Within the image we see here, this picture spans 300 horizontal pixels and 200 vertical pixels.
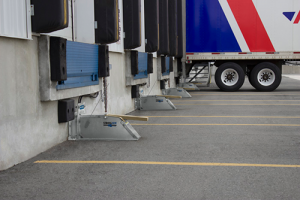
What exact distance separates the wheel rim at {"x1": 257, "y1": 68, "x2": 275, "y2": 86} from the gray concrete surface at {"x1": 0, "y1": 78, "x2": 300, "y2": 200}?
9.21 metres

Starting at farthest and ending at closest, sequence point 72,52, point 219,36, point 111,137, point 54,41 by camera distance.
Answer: point 219,36 < point 111,137 < point 72,52 < point 54,41

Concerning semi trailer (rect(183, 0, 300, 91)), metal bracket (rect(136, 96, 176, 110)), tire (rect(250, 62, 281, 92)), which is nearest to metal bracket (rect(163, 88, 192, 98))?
semi trailer (rect(183, 0, 300, 91))

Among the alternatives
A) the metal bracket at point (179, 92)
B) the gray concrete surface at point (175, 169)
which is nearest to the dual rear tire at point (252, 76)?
the metal bracket at point (179, 92)

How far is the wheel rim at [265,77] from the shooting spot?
1747cm

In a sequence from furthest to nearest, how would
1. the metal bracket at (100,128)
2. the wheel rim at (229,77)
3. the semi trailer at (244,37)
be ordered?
the wheel rim at (229,77) < the semi trailer at (244,37) < the metal bracket at (100,128)

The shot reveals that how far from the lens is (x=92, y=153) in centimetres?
589

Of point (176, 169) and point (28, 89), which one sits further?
point (28, 89)

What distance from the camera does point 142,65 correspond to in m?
11.3

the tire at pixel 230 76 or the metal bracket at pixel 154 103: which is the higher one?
the tire at pixel 230 76

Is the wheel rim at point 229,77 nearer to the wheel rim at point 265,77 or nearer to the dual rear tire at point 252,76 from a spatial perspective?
the dual rear tire at point 252,76

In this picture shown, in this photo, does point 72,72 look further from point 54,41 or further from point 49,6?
point 49,6

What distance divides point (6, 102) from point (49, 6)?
52.4 inches

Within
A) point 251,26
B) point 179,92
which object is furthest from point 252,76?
point 179,92

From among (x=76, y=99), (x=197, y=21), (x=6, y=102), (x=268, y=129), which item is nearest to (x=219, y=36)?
(x=197, y=21)
